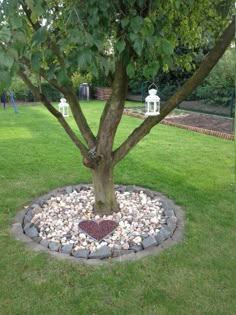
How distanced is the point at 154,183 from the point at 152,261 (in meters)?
1.88

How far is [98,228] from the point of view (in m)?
3.14

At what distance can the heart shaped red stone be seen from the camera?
10.0ft

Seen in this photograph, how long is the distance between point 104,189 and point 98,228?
1.47 feet

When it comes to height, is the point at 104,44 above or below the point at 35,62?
above

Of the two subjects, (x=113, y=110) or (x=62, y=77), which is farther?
(x=113, y=110)

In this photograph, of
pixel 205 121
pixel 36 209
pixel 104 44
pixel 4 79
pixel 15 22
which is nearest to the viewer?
pixel 4 79

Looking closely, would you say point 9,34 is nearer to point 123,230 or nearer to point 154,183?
point 123,230

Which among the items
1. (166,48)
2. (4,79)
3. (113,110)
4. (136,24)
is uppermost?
(136,24)

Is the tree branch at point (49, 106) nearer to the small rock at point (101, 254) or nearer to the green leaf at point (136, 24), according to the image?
the small rock at point (101, 254)

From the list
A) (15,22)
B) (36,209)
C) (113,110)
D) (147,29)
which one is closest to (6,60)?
(15,22)

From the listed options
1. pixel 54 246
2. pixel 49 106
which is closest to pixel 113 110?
pixel 49 106

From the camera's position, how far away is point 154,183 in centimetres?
454

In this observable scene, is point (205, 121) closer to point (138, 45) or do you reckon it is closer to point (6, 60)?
point (138, 45)

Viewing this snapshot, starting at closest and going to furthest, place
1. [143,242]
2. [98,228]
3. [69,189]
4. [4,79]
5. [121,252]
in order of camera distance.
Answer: [4,79] < [121,252] < [143,242] < [98,228] < [69,189]
